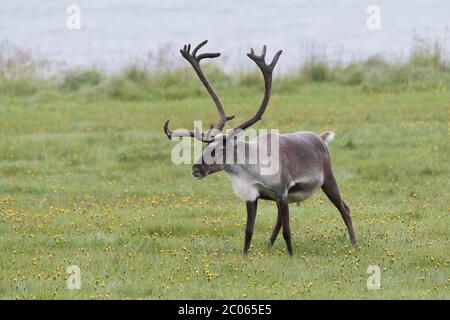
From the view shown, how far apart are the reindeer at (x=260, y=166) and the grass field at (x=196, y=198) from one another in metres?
0.61

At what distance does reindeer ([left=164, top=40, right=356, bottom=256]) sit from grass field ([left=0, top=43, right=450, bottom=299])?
0.61 meters

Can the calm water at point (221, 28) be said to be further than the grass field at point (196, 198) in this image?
Yes

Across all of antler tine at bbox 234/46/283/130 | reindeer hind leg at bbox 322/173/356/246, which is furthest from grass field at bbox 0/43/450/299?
antler tine at bbox 234/46/283/130

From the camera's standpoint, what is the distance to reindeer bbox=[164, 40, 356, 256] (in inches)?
434

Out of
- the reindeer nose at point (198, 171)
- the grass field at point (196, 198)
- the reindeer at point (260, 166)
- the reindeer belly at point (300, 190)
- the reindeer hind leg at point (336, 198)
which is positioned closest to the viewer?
the grass field at point (196, 198)

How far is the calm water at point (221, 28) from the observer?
3681 cm

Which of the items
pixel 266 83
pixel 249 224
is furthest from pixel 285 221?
pixel 266 83

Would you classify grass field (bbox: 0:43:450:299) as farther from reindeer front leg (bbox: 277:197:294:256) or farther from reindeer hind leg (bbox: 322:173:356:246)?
reindeer front leg (bbox: 277:197:294:256)

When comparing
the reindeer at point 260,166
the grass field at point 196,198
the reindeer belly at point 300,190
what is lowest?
the grass field at point 196,198

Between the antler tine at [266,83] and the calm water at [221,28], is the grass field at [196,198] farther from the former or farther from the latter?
the calm water at [221,28]

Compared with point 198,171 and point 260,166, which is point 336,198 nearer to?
point 260,166

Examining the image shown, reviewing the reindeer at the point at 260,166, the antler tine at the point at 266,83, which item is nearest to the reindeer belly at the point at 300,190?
the reindeer at the point at 260,166

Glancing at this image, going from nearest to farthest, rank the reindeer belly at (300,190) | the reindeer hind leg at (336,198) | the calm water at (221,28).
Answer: the reindeer belly at (300,190)
the reindeer hind leg at (336,198)
the calm water at (221,28)
